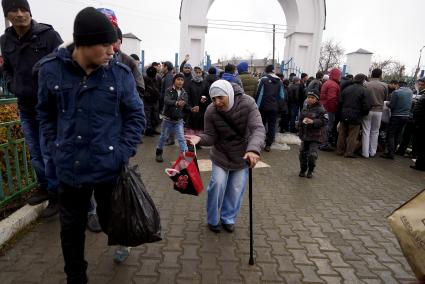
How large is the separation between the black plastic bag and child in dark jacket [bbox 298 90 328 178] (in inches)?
168

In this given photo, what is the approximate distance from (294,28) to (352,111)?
5.83m

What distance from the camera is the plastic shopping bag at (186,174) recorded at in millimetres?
3131

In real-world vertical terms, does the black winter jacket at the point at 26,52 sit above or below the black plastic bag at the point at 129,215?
above

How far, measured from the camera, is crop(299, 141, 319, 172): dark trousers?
618cm

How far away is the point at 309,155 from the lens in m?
6.21

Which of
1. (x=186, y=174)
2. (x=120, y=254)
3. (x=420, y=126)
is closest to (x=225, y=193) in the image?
(x=186, y=174)

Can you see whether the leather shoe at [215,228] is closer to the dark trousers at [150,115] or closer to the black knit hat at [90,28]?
the black knit hat at [90,28]

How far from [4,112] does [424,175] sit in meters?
7.77

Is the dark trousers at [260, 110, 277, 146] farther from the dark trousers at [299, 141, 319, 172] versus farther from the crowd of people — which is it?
the dark trousers at [299, 141, 319, 172]

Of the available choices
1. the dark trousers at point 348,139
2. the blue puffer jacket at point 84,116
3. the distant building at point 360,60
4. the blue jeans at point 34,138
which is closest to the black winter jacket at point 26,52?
the blue jeans at point 34,138

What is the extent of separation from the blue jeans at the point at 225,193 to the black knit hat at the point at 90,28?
205cm

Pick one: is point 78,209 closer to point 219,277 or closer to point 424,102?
point 219,277

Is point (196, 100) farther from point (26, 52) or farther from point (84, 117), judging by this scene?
point (84, 117)

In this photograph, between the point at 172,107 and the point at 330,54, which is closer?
the point at 172,107
